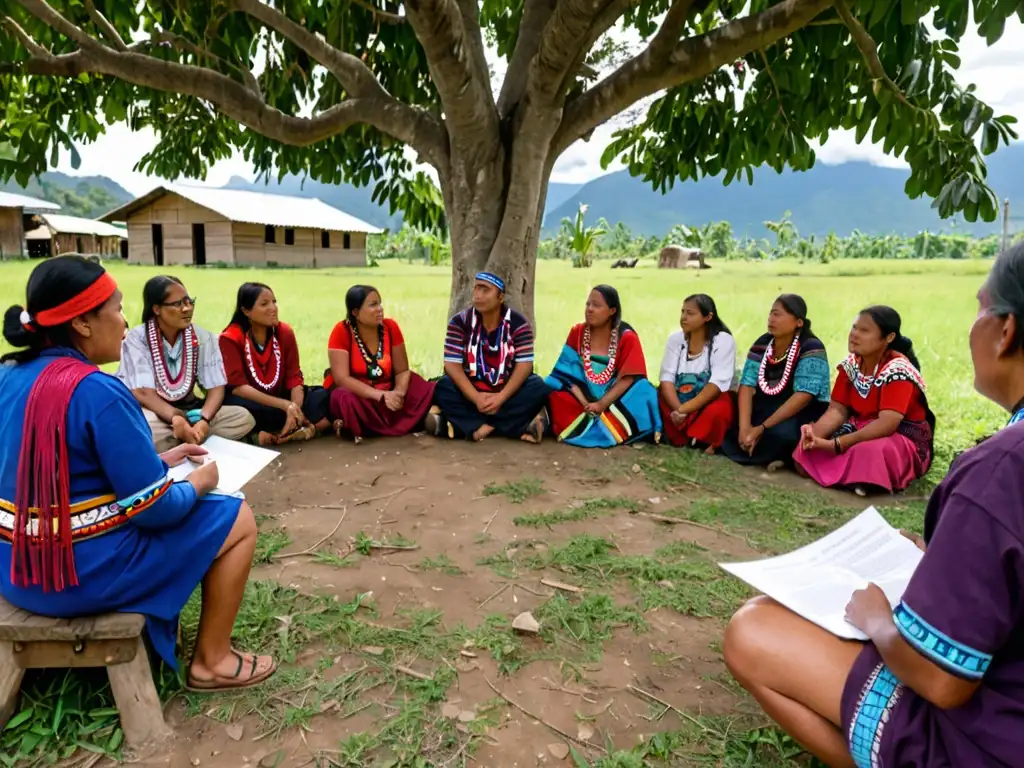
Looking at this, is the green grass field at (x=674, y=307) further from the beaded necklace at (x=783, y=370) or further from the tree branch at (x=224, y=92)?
the tree branch at (x=224, y=92)

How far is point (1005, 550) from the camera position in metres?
1.17

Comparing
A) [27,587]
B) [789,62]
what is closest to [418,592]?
[27,587]

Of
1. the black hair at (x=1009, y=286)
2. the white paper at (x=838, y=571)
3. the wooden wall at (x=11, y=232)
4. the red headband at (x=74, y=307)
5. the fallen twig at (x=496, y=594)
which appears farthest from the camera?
the wooden wall at (x=11, y=232)

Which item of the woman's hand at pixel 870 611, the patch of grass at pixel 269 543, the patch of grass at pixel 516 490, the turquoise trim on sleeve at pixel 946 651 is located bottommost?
the patch of grass at pixel 269 543

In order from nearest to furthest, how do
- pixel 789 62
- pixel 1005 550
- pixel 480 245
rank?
pixel 1005 550 → pixel 789 62 → pixel 480 245

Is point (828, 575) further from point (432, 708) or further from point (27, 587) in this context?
point (27, 587)

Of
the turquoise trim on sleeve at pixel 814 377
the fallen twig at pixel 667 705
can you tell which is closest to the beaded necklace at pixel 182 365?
the fallen twig at pixel 667 705

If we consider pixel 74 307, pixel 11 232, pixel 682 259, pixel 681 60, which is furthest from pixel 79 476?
pixel 682 259

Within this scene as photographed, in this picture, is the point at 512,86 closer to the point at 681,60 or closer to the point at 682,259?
the point at 681,60

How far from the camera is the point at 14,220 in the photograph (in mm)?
19438

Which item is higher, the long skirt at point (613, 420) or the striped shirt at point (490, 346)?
the striped shirt at point (490, 346)

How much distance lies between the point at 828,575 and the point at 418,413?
12.6 feet

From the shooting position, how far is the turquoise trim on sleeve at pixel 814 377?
472 centimetres

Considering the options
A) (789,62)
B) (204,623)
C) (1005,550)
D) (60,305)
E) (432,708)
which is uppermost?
(789,62)
